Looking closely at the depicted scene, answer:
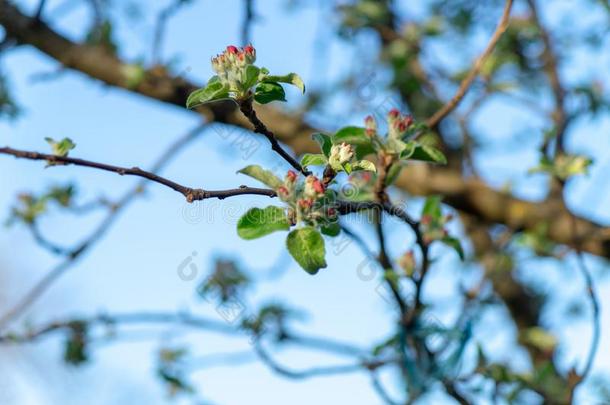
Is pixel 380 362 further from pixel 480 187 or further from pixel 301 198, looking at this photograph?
pixel 480 187

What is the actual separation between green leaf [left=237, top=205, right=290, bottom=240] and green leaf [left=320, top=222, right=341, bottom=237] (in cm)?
6

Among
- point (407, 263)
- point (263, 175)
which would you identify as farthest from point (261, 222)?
point (407, 263)

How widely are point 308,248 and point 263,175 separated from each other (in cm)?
11

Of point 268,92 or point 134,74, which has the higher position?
point 134,74

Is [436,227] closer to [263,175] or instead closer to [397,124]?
[397,124]

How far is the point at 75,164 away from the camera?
3.25 ft

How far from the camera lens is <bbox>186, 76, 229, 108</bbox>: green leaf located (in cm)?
92

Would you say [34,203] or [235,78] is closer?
[235,78]

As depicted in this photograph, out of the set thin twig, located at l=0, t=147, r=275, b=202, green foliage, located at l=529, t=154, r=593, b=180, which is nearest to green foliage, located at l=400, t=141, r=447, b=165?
thin twig, located at l=0, t=147, r=275, b=202

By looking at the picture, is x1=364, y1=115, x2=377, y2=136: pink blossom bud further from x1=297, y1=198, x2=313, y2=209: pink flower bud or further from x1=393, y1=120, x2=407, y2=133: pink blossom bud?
x1=297, y1=198, x2=313, y2=209: pink flower bud

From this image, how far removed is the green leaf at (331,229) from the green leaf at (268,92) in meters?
0.17

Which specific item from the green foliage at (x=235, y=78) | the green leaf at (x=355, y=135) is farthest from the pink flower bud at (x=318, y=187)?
the green leaf at (x=355, y=135)

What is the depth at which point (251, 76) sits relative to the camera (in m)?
0.92

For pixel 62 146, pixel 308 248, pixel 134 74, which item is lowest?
pixel 308 248
